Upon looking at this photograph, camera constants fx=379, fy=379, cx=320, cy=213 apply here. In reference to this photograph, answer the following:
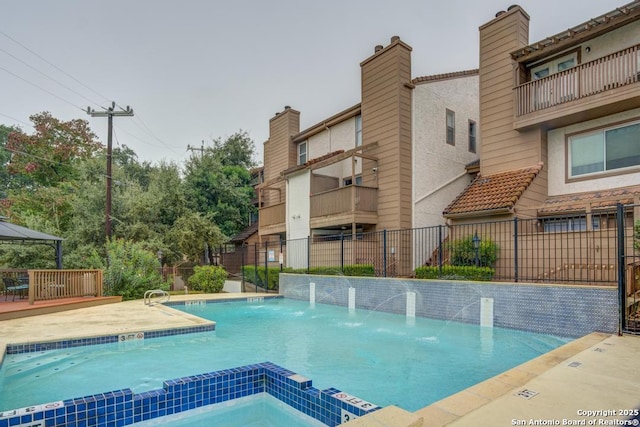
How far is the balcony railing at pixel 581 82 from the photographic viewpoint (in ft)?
32.3

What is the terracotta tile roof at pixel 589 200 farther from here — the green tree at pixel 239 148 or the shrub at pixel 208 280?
the green tree at pixel 239 148

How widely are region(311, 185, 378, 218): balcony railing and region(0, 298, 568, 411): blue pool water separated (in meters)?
5.71

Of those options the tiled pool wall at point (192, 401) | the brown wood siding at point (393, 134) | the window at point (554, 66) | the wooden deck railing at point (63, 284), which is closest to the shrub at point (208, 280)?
the wooden deck railing at point (63, 284)

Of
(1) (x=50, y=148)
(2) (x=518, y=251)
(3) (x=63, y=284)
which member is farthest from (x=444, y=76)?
(1) (x=50, y=148)

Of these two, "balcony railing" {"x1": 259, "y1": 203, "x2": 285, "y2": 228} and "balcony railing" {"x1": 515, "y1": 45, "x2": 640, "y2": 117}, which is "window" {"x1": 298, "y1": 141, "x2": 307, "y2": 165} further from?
"balcony railing" {"x1": 515, "y1": 45, "x2": 640, "y2": 117}

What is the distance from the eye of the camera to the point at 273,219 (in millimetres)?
19172

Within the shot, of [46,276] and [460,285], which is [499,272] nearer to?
[460,285]

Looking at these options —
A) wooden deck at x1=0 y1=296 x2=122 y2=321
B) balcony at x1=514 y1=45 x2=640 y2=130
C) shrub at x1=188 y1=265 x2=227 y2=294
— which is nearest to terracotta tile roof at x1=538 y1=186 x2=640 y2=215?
balcony at x1=514 y1=45 x2=640 y2=130

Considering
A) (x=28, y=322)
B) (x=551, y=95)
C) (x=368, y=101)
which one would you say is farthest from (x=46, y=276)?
(x=551, y=95)

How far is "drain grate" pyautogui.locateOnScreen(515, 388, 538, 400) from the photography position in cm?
313

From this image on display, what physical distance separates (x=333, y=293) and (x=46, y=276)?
8.73 metres

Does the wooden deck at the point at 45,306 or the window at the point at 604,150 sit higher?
the window at the point at 604,150

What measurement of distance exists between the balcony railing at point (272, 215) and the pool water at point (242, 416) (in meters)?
14.3

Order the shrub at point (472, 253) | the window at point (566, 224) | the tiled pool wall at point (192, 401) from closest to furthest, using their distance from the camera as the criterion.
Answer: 1. the tiled pool wall at point (192, 401)
2. the window at point (566, 224)
3. the shrub at point (472, 253)
